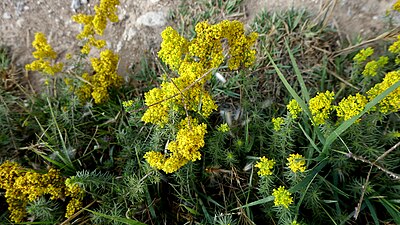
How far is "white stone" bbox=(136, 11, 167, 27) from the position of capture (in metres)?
3.36

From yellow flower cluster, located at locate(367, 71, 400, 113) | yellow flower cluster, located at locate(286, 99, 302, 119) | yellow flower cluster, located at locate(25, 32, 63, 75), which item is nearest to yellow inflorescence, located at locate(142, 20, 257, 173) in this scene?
yellow flower cluster, located at locate(286, 99, 302, 119)

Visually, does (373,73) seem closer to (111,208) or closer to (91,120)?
(111,208)

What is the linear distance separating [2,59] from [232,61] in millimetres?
2449

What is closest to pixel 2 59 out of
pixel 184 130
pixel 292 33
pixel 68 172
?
pixel 68 172

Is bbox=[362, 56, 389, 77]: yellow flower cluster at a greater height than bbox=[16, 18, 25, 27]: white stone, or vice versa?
bbox=[16, 18, 25, 27]: white stone

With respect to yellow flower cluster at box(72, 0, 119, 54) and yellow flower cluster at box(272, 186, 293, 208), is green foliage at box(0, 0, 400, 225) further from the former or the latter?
yellow flower cluster at box(72, 0, 119, 54)

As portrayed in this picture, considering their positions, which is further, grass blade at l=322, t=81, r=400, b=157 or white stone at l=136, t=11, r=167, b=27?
white stone at l=136, t=11, r=167, b=27

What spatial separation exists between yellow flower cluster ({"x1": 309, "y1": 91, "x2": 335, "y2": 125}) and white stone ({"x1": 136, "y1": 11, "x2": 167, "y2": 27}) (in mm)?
1884

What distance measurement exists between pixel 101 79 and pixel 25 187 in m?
0.97

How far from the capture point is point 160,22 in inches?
132

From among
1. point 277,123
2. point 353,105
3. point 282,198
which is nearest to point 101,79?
point 277,123

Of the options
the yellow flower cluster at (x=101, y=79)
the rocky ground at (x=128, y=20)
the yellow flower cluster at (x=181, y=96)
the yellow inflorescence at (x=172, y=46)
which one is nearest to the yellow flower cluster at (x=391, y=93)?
the yellow flower cluster at (x=181, y=96)

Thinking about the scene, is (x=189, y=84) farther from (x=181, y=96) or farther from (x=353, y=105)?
(x=353, y=105)

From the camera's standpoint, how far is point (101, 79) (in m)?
2.79
